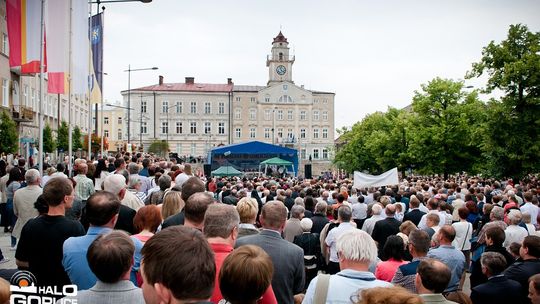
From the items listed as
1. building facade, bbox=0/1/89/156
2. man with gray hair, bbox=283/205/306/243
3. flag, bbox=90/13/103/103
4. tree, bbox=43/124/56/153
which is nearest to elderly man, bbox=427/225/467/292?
man with gray hair, bbox=283/205/306/243

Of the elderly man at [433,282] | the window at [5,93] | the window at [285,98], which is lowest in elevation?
the elderly man at [433,282]

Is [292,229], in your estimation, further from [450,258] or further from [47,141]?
[47,141]

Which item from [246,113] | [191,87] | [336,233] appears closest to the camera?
[336,233]

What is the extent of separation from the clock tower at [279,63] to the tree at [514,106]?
72851 millimetres

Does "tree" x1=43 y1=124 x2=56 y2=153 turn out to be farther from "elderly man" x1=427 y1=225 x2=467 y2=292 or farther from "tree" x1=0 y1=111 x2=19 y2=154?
"elderly man" x1=427 y1=225 x2=467 y2=292

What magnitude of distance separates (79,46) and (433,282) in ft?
56.5

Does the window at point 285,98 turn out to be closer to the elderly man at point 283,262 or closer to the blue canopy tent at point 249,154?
the blue canopy tent at point 249,154

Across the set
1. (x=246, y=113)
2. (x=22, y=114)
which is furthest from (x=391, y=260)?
(x=246, y=113)

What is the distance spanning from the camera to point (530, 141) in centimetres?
2727

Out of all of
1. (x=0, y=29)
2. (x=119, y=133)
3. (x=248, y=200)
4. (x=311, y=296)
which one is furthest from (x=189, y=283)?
(x=119, y=133)

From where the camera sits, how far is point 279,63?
10094cm

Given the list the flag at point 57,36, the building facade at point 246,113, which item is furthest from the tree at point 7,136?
the building facade at point 246,113

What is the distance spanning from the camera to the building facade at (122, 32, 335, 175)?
328 ft

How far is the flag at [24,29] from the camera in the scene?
16.1m
